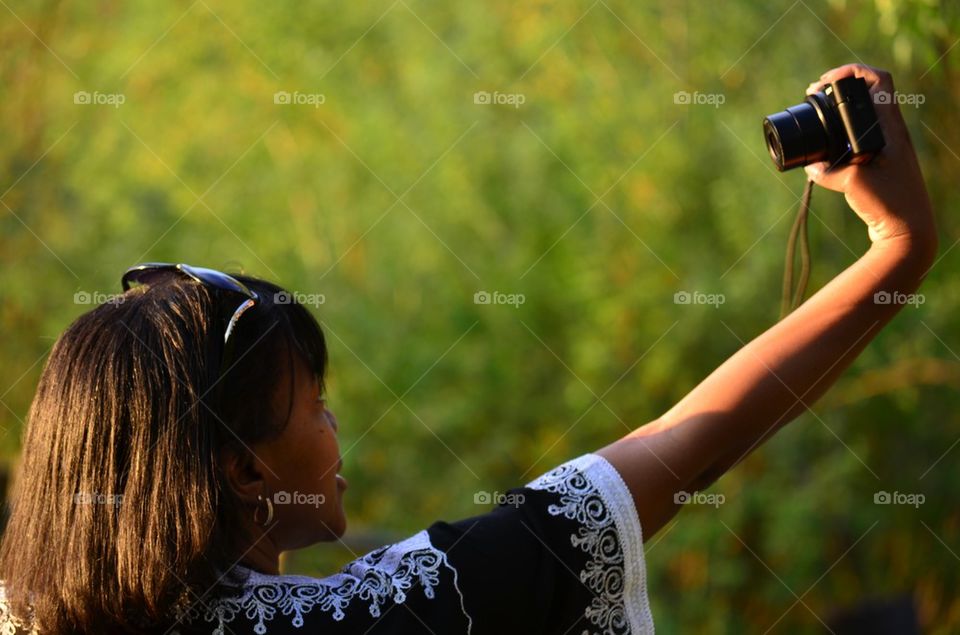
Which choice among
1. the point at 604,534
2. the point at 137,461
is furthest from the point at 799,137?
the point at 137,461

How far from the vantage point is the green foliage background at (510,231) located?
4211 millimetres

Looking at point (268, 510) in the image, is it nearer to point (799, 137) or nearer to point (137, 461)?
point (137, 461)

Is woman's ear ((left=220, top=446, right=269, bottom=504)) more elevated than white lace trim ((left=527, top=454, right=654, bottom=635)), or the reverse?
woman's ear ((left=220, top=446, right=269, bottom=504))

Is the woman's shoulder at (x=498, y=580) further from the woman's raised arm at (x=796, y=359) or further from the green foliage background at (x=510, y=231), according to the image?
the green foliage background at (x=510, y=231)

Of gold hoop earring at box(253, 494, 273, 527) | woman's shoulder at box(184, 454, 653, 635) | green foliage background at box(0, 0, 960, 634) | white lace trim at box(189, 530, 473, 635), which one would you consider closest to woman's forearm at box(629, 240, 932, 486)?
woman's shoulder at box(184, 454, 653, 635)

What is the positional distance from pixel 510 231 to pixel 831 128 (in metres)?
3.77

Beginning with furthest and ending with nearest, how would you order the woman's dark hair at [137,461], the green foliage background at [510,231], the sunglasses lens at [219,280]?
the green foliage background at [510,231], the sunglasses lens at [219,280], the woman's dark hair at [137,461]

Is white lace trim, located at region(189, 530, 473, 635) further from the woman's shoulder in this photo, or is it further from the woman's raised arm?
the woman's raised arm

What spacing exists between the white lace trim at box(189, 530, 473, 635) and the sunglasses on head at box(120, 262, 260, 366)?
25cm

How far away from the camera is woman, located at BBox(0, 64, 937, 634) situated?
1141mm

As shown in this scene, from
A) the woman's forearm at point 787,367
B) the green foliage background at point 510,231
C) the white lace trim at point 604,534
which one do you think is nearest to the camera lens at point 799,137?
the woman's forearm at point 787,367

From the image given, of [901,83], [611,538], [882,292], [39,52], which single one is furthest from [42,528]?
[39,52]

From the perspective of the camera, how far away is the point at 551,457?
490 centimetres

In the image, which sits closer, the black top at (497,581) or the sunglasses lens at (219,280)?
the black top at (497,581)
